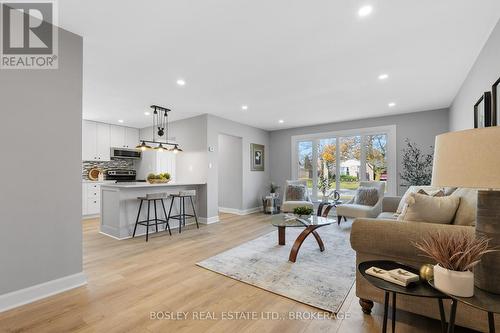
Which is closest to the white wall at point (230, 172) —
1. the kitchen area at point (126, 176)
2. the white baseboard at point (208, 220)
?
the white baseboard at point (208, 220)

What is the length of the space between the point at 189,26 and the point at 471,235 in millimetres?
2670

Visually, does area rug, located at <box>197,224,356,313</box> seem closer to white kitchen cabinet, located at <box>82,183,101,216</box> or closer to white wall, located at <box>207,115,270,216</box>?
white wall, located at <box>207,115,270,216</box>

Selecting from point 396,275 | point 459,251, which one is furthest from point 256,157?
point 459,251

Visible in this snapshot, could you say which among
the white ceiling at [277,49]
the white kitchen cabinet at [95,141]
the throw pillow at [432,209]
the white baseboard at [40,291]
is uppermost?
the white ceiling at [277,49]

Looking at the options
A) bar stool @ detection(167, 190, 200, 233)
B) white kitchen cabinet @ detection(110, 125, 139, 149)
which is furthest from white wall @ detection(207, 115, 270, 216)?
white kitchen cabinet @ detection(110, 125, 139, 149)

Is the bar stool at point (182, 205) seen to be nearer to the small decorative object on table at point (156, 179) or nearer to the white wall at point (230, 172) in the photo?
the small decorative object on table at point (156, 179)

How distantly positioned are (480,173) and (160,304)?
2295 millimetres

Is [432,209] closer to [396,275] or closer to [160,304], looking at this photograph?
[396,275]

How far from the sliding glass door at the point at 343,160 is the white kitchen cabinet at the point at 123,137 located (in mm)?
4666

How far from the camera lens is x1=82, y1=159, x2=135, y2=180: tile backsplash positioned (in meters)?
6.12

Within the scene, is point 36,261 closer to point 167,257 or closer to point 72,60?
point 167,257

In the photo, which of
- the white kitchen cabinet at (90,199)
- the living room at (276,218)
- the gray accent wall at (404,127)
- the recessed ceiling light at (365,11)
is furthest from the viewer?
the white kitchen cabinet at (90,199)

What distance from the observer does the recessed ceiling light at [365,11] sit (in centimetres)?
188

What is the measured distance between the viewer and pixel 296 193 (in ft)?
17.9
